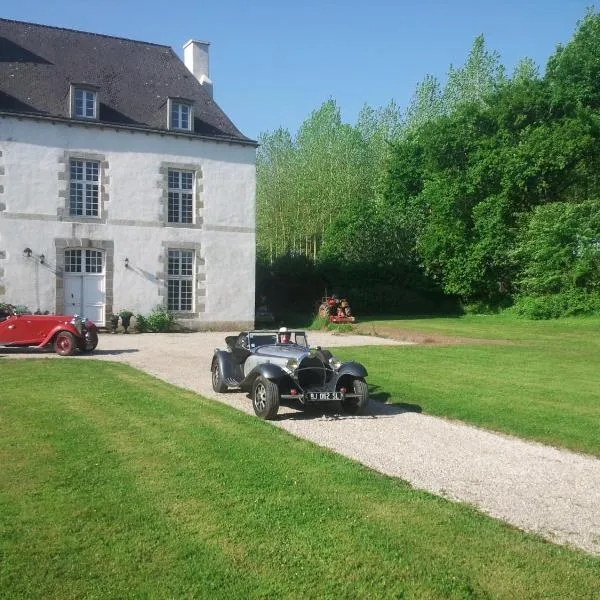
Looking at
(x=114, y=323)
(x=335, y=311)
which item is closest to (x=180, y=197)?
(x=114, y=323)

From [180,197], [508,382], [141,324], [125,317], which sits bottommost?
[508,382]

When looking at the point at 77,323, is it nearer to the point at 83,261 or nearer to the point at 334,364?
the point at 83,261

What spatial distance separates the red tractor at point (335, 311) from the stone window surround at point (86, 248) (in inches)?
356

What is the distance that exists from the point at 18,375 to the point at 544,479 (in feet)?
32.6

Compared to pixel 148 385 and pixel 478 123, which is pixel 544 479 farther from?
pixel 478 123

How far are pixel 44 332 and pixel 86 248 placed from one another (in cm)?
831

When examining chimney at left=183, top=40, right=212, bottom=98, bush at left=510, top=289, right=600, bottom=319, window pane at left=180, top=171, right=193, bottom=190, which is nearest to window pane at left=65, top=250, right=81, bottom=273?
window pane at left=180, top=171, right=193, bottom=190

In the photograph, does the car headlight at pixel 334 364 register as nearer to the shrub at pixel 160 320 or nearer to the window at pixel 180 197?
the shrub at pixel 160 320

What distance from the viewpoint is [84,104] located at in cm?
2486

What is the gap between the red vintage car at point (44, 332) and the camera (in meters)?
17.1

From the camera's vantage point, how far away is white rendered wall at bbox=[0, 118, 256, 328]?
23.9 metres

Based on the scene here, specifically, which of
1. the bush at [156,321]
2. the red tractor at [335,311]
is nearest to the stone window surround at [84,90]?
the bush at [156,321]

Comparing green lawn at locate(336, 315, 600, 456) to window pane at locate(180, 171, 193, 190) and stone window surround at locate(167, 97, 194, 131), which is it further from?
stone window surround at locate(167, 97, 194, 131)

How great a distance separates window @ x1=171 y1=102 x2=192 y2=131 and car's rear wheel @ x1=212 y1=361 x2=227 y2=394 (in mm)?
16846
